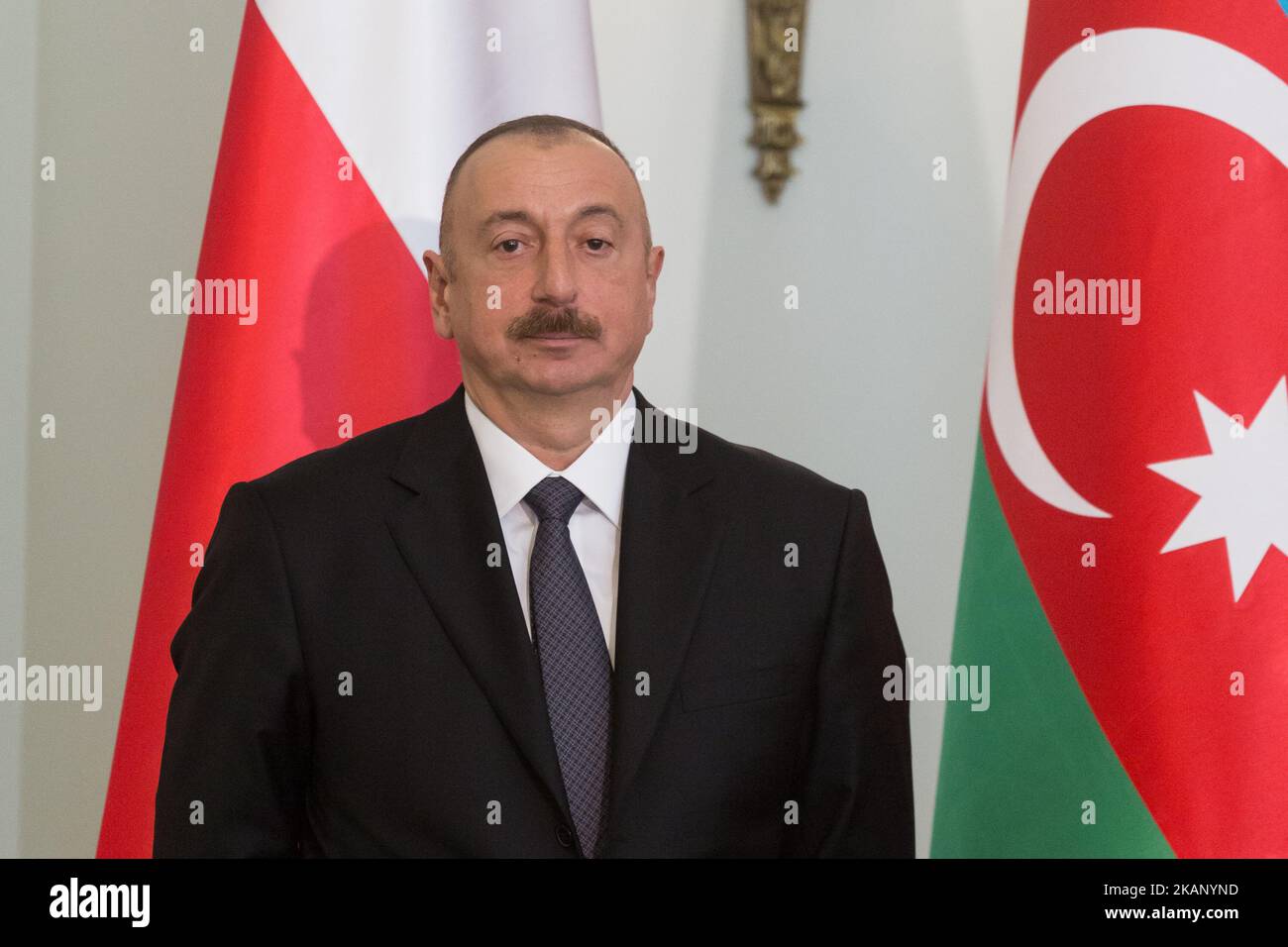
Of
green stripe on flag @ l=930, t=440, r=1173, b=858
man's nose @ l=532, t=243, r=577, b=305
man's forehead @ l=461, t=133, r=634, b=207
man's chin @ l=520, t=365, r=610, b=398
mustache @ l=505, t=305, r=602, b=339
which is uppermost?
man's forehead @ l=461, t=133, r=634, b=207

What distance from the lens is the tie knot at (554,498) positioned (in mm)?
1400

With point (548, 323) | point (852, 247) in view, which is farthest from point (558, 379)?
point (852, 247)

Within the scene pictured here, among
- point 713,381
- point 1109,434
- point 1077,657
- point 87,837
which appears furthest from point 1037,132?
point 87,837

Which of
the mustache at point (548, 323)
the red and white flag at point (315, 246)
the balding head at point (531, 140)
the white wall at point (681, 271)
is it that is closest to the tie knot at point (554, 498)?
the mustache at point (548, 323)

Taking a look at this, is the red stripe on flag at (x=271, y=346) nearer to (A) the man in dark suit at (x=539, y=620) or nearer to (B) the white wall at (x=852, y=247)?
(A) the man in dark suit at (x=539, y=620)

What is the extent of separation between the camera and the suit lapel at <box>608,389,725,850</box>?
132 centimetres

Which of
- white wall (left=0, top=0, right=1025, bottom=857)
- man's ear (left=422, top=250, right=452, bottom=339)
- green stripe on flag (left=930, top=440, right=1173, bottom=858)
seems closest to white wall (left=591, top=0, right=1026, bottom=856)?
white wall (left=0, top=0, right=1025, bottom=857)

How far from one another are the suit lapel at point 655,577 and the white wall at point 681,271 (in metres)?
0.54

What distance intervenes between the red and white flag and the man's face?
1.05ft

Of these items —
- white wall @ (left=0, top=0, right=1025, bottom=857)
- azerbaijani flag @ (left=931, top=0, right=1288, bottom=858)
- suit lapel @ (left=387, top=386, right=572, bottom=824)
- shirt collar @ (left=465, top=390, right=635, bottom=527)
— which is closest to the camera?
suit lapel @ (left=387, top=386, right=572, bottom=824)

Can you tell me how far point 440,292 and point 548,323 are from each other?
6.6 inches

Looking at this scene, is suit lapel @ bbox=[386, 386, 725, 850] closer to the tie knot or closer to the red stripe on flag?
the tie knot

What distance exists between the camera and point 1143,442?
5.69 ft
